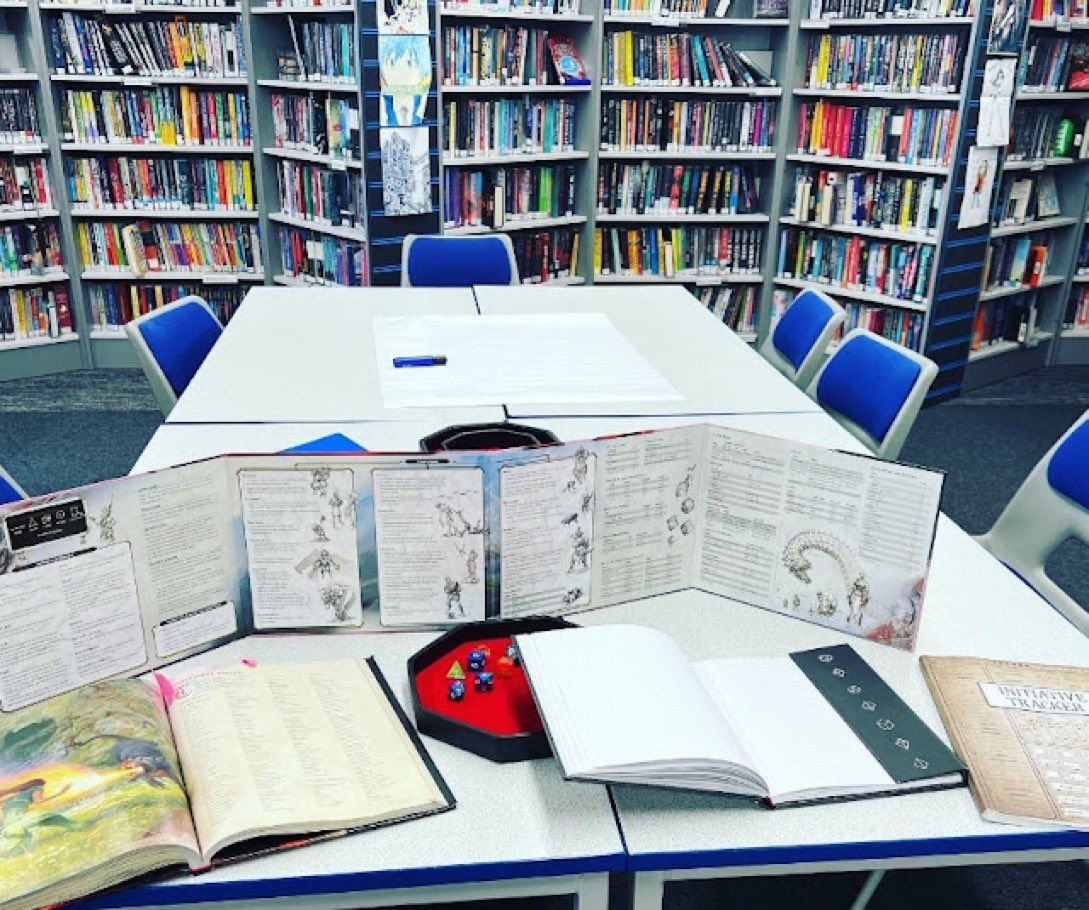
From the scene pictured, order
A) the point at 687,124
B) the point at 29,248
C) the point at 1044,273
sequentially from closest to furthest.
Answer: the point at 29,248 → the point at 687,124 → the point at 1044,273

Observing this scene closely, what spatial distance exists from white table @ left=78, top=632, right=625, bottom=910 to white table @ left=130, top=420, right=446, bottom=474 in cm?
91

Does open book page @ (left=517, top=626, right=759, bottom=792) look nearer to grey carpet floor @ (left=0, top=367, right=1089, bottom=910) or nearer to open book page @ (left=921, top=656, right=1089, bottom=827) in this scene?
open book page @ (left=921, top=656, right=1089, bottom=827)

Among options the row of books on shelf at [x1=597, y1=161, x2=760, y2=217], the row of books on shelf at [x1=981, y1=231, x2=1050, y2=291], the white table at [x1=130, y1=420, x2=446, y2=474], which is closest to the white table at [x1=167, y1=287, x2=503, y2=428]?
the white table at [x1=130, y1=420, x2=446, y2=474]

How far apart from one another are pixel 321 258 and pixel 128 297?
107cm

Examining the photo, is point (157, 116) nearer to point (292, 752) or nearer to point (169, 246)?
point (169, 246)

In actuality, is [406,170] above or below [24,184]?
above

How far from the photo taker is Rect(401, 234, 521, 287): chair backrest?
3.47 metres

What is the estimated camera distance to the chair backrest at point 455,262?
11.4ft

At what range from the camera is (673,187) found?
15.8 ft

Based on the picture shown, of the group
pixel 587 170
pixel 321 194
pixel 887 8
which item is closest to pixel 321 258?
pixel 321 194

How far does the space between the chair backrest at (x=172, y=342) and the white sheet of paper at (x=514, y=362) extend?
19.0 inches

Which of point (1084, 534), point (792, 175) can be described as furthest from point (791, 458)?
point (792, 175)

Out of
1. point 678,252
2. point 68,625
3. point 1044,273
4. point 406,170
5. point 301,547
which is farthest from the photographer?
point 1044,273

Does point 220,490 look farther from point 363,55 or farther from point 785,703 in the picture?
point 363,55
